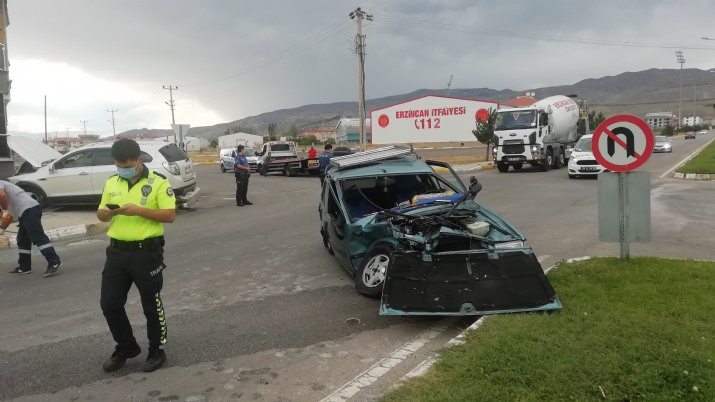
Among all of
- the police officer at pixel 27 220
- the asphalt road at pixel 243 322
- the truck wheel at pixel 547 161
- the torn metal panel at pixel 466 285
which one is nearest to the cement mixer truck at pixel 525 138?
the truck wheel at pixel 547 161

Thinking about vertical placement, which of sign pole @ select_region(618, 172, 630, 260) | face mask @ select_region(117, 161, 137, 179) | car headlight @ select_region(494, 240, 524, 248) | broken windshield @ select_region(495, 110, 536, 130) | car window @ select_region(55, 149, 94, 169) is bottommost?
car headlight @ select_region(494, 240, 524, 248)

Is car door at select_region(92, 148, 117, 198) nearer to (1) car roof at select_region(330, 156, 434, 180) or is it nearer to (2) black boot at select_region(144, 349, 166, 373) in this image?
(1) car roof at select_region(330, 156, 434, 180)

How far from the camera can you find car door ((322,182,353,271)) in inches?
243

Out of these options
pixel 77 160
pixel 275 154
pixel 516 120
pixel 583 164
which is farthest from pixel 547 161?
pixel 77 160

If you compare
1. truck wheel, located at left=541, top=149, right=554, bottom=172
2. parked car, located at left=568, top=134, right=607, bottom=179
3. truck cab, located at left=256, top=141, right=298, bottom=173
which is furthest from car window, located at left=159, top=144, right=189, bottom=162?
truck wheel, located at left=541, top=149, right=554, bottom=172

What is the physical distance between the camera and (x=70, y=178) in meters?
13.5

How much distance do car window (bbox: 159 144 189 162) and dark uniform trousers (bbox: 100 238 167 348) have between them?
32.1 ft

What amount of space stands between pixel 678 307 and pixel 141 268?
4441 mm

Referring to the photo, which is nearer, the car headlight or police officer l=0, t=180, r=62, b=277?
the car headlight

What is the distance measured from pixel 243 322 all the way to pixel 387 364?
1751 mm

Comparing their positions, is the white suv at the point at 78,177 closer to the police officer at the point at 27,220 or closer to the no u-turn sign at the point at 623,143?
the police officer at the point at 27,220

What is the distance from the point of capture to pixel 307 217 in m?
12.1

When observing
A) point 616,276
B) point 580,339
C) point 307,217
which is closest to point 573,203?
point 307,217

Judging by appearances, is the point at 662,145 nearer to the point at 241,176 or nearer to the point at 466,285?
the point at 241,176
